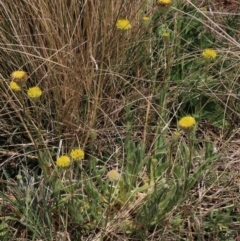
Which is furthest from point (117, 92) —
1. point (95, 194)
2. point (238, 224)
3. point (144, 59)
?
point (238, 224)

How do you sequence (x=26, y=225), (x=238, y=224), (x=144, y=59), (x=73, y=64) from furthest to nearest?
(x=144, y=59) < (x=73, y=64) < (x=238, y=224) < (x=26, y=225)

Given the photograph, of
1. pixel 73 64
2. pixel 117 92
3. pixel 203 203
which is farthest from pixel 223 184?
pixel 73 64

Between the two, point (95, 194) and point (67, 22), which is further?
point (67, 22)

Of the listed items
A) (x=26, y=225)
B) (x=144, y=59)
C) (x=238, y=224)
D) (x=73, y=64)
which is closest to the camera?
(x=26, y=225)

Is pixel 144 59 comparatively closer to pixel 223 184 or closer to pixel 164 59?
pixel 164 59

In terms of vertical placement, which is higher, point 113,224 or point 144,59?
point 144,59

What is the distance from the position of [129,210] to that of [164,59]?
1.73 ft

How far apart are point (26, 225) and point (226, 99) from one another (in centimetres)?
65

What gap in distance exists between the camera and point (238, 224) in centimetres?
129

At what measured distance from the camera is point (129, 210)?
4.13 ft

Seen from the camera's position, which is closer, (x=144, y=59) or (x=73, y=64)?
(x=73, y=64)

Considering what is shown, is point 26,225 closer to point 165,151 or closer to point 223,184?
point 165,151

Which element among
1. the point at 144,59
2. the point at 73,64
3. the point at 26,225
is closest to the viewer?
the point at 26,225

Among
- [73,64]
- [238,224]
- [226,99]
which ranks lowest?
[238,224]
